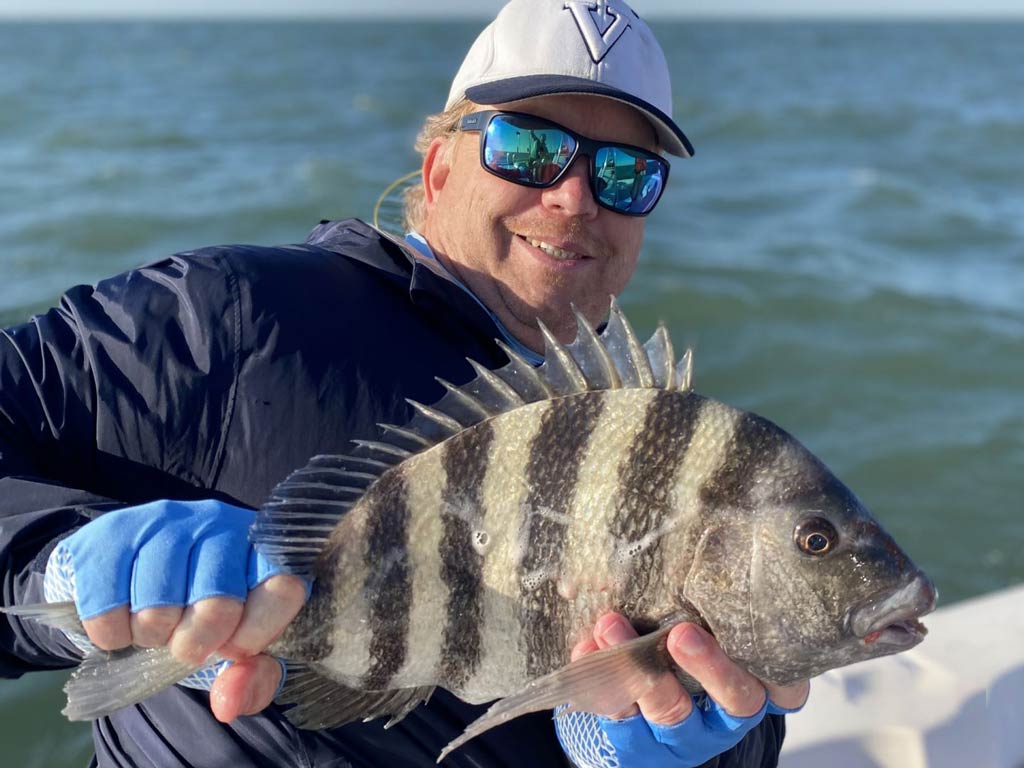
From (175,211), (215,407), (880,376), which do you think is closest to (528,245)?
(215,407)

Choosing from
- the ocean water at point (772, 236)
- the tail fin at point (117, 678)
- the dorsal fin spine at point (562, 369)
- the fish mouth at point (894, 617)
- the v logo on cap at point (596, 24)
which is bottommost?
the ocean water at point (772, 236)

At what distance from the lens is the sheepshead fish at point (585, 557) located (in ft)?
5.28

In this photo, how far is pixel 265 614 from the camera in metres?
1.52

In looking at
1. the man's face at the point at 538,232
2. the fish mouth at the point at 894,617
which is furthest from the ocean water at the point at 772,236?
the fish mouth at the point at 894,617

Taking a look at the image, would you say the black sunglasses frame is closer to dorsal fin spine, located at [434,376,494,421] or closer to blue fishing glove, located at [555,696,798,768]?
dorsal fin spine, located at [434,376,494,421]

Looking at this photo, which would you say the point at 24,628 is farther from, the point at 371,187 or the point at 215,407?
the point at 371,187

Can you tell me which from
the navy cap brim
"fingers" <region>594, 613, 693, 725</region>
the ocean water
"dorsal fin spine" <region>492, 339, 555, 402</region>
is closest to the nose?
the navy cap brim

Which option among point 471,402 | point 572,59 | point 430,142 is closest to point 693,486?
point 471,402

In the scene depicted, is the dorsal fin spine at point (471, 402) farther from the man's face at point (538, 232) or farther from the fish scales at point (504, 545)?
the man's face at point (538, 232)

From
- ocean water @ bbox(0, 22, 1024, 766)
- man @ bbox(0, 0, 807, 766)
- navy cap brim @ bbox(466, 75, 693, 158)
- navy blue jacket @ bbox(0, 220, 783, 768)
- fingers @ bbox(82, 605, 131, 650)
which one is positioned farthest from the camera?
ocean water @ bbox(0, 22, 1024, 766)

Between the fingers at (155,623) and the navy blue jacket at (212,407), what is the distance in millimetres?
422

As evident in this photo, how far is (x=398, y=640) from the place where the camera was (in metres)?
1.62

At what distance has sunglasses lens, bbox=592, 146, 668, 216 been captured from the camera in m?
2.51

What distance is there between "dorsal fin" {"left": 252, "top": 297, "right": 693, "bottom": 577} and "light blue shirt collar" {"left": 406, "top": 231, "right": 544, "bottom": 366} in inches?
23.6
